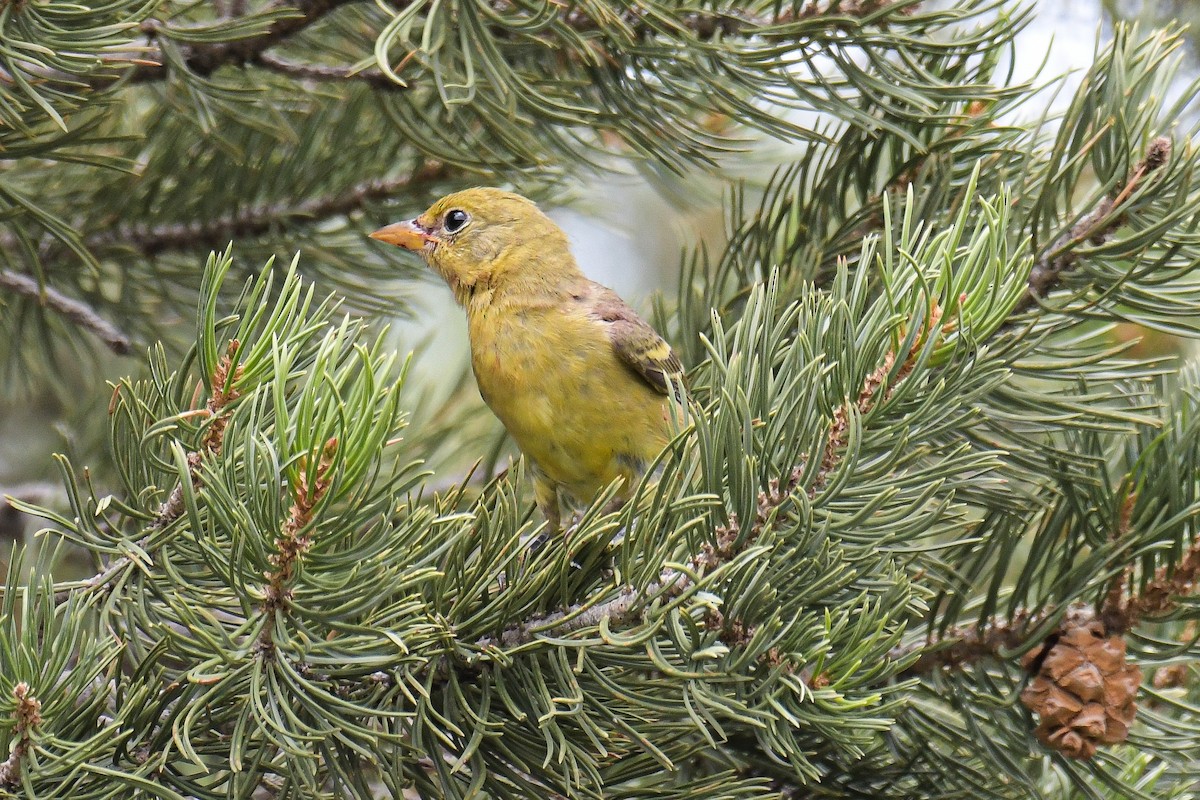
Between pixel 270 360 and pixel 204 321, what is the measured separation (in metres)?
0.11

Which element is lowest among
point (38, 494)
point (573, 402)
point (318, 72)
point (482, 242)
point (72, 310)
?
point (38, 494)

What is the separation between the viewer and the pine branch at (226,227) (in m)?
2.85

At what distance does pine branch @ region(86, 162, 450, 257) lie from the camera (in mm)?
2848

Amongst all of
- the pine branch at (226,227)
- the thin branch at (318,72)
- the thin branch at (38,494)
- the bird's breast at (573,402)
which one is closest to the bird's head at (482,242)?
the pine branch at (226,227)

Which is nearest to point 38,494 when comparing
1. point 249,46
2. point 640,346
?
point 249,46

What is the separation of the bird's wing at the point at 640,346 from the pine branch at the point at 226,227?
1.87 ft

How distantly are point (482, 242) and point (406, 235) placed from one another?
347mm

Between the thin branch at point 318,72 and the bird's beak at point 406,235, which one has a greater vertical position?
the thin branch at point 318,72

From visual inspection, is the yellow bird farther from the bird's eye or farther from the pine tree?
the pine tree

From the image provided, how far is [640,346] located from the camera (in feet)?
9.17

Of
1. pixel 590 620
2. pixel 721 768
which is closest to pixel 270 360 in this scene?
pixel 590 620

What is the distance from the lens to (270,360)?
1534 millimetres

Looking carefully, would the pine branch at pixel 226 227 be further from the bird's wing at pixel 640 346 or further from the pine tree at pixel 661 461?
the bird's wing at pixel 640 346

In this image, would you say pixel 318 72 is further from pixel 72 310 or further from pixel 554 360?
pixel 554 360
